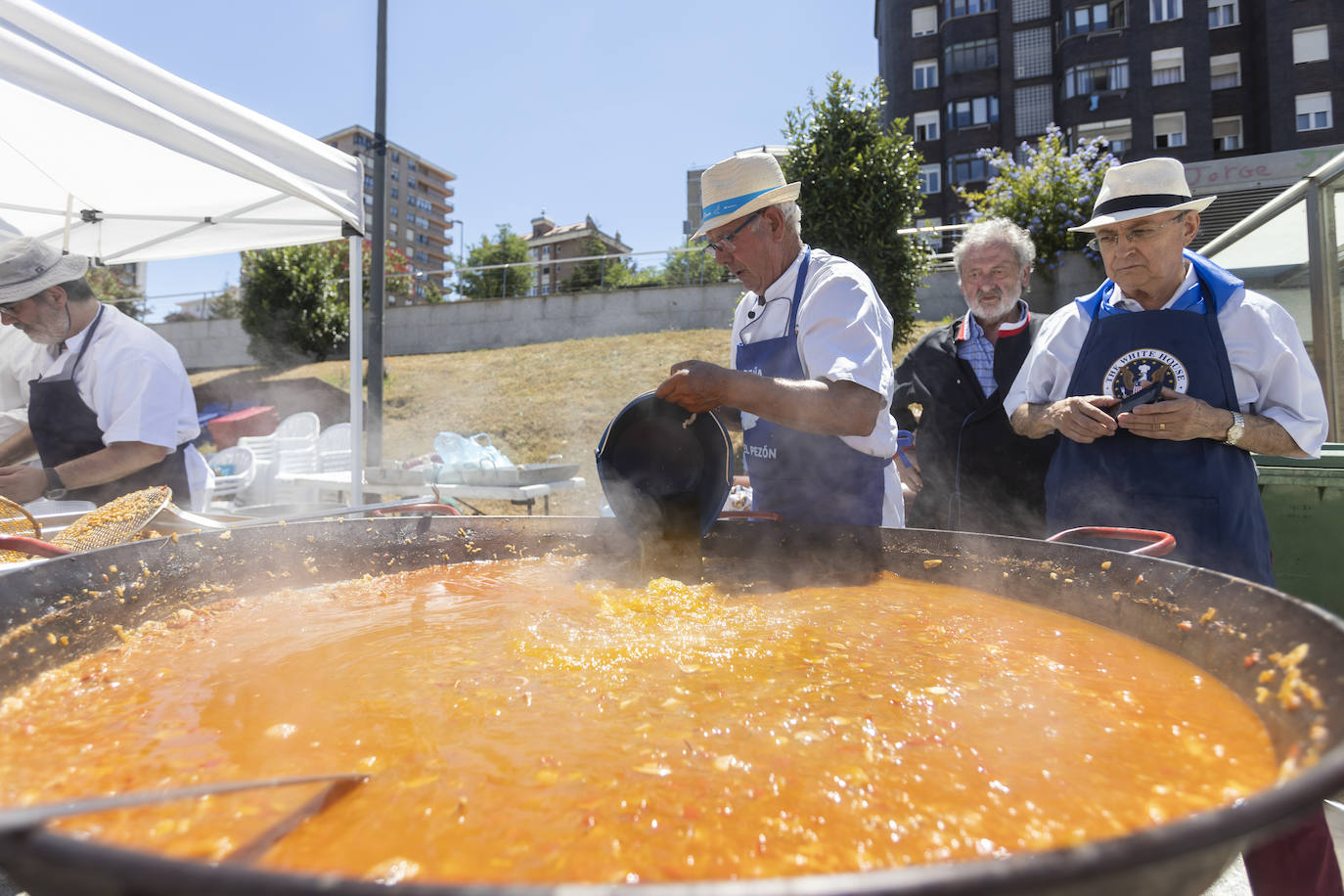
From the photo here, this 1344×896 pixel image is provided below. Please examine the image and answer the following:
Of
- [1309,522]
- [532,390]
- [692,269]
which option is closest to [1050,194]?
[692,269]

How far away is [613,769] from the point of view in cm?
103

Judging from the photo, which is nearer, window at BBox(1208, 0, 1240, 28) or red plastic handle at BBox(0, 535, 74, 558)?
red plastic handle at BBox(0, 535, 74, 558)

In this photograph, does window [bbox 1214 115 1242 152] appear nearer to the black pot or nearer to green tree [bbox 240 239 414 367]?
green tree [bbox 240 239 414 367]

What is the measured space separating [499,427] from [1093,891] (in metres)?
11.9

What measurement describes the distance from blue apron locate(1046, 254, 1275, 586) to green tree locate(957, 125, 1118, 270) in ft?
31.5

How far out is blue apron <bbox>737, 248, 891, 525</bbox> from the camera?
228cm

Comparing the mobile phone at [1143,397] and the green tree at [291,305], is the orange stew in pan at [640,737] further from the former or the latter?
the green tree at [291,305]

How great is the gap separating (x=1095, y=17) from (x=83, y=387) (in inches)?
1372

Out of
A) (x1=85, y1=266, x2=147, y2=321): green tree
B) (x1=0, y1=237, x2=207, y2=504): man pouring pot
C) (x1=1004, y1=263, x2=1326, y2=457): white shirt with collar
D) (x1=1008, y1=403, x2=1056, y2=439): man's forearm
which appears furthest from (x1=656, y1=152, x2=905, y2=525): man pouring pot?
(x1=85, y1=266, x2=147, y2=321): green tree

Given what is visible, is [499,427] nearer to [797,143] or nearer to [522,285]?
[797,143]

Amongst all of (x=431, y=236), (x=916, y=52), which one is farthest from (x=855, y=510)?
(x=431, y=236)

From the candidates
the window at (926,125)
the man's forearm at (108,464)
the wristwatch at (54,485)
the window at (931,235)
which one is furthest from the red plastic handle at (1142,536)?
the window at (926,125)

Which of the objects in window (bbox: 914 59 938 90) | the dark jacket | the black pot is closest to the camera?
the black pot

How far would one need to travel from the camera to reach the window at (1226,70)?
86.1 feet
